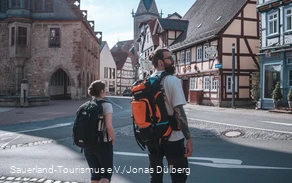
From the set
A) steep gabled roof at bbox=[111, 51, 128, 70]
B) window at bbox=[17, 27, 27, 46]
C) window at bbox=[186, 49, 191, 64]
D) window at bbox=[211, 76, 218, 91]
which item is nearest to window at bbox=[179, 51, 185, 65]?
window at bbox=[186, 49, 191, 64]

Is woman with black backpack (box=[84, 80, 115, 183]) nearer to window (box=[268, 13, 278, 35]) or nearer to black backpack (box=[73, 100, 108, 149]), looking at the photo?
black backpack (box=[73, 100, 108, 149])

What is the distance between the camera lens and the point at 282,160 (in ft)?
19.4

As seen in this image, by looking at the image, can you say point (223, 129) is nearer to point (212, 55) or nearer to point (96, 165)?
point (96, 165)

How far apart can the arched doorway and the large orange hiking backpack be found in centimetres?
2997

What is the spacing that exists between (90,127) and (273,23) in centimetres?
1691

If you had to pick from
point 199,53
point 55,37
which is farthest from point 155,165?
point 55,37

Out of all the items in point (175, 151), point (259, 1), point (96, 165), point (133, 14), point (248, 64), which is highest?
point (133, 14)

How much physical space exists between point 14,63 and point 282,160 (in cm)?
2844

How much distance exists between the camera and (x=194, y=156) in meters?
6.37

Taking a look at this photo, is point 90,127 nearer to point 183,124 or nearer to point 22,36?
point 183,124

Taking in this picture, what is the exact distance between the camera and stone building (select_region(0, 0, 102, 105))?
1143 inches

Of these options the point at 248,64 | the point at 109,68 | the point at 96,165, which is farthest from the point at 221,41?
the point at 109,68

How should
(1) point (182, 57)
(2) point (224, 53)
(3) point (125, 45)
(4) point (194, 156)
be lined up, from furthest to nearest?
(3) point (125, 45) < (1) point (182, 57) < (2) point (224, 53) < (4) point (194, 156)

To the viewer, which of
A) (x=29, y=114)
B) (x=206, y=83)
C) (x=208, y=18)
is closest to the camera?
(x=29, y=114)
